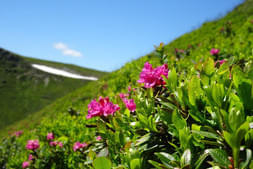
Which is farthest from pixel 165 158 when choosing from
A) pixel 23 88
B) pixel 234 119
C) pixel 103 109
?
pixel 23 88

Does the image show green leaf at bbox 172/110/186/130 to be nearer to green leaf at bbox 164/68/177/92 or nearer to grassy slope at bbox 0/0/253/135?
green leaf at bbox 164/68/177/92

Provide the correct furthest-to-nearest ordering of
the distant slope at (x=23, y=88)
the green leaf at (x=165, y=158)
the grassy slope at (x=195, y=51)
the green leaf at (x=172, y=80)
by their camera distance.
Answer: the distant slope at (x=23, y=88), the grassy slope at (x=195, y=51), the green leaf at (x=172, y=80), the green leaf at (x=165, y=158)

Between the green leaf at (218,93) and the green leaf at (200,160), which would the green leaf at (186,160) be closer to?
the green leaf at (200,160)

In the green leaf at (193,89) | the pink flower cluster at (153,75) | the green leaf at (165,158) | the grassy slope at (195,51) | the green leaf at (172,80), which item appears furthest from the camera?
the grassy slope at (195,51)

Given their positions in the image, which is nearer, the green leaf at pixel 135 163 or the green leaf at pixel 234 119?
the green leaf at pixel 234 119

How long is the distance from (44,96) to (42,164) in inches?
1025

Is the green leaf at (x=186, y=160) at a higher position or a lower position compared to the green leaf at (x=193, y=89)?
lower

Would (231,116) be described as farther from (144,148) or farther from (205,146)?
(144,148)

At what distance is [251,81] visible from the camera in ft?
3.08

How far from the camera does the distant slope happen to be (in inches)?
888

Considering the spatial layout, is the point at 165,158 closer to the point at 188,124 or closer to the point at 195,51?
the point at 188,124

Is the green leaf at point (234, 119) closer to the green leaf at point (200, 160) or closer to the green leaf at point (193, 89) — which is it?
the green leaf at point (200, 160)

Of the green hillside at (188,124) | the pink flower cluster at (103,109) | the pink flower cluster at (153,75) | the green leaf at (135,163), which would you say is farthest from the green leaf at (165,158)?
the pink flower cluster at (103,109)

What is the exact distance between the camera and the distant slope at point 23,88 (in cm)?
2255
